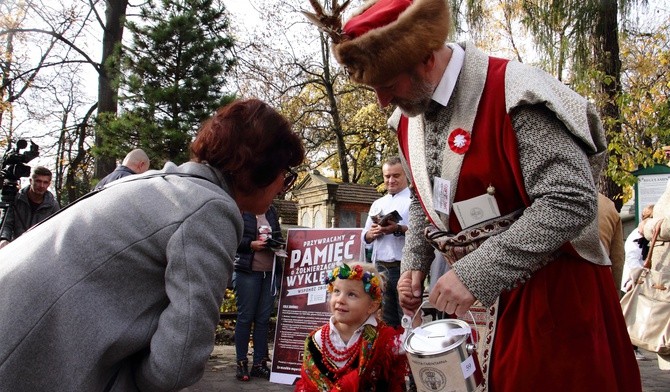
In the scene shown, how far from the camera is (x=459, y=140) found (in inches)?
78.0

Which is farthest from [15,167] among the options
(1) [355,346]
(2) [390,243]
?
(1) [355,346]

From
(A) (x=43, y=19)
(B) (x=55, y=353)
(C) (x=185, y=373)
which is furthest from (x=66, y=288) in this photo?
(A) (x=43, y=19)

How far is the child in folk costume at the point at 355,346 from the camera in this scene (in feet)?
13.3

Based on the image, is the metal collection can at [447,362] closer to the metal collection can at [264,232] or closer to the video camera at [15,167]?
the metal collection can at [264,232]

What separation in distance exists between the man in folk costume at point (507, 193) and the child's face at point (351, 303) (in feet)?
7.03

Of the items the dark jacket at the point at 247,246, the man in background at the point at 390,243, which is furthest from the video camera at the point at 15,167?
the man in background at the point at 390,243

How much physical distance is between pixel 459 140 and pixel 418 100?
194mm

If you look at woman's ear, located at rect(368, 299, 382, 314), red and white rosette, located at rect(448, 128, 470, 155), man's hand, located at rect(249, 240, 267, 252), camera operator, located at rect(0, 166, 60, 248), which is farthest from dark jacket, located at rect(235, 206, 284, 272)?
red and white rosette, located at rect(448, 128, 470, 155)

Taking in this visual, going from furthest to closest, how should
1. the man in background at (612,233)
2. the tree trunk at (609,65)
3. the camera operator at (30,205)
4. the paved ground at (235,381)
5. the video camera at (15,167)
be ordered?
the tree trunk at (609,65), the video camera at (15,167), the camera operator at (30,205), the paved ground at (235,381), the man in background at (612,233)

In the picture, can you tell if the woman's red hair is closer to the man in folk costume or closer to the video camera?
the man in folk costume

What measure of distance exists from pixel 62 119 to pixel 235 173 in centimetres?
1950

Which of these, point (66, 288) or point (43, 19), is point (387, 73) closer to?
point (66, 288)

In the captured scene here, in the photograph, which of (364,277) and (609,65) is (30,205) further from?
(609,65)

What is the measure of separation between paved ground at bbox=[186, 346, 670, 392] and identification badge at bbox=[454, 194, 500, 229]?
3.96m
